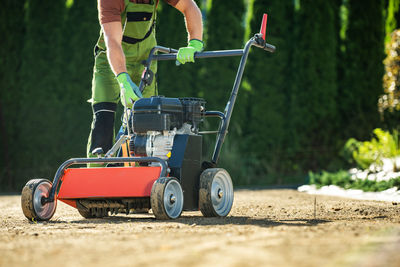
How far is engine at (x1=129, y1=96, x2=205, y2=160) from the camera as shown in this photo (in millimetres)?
3686

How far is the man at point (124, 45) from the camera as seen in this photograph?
419 centimetres

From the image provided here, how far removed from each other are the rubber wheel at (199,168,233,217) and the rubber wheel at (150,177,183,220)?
20 centimetres

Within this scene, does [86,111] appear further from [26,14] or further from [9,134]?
[26,14]

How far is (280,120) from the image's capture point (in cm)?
916

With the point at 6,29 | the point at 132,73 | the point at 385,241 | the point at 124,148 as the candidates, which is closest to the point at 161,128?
the point at 124,148

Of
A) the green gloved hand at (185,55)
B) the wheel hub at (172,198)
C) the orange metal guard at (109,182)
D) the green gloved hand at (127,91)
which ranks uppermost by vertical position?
the green gloved hand at (185,55)

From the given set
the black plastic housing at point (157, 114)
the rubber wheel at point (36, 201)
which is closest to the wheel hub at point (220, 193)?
the black plastic housing at point (157, 114)

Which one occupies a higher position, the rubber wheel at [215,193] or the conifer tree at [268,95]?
the conifer tree at [268,95]

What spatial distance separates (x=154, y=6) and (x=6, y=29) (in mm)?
5289

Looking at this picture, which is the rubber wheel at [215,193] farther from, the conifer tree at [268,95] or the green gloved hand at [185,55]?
the conifer tree at [268,95]

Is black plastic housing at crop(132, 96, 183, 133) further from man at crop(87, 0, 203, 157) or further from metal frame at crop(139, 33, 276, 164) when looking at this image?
man at crop(87, 0, 203, 157)

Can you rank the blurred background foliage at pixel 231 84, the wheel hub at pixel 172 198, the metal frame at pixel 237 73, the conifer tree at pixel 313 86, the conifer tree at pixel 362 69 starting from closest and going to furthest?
the wheel hub at pixel 172 198
the metal frame at pixel 237 73
the blurred background foliage at pixel 231 84
the conifer tree at pixel 313 86
the conifer tree at pixel 362 69

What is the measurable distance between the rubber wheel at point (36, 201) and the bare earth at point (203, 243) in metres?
0.08

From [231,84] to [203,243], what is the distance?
21.9 feet
